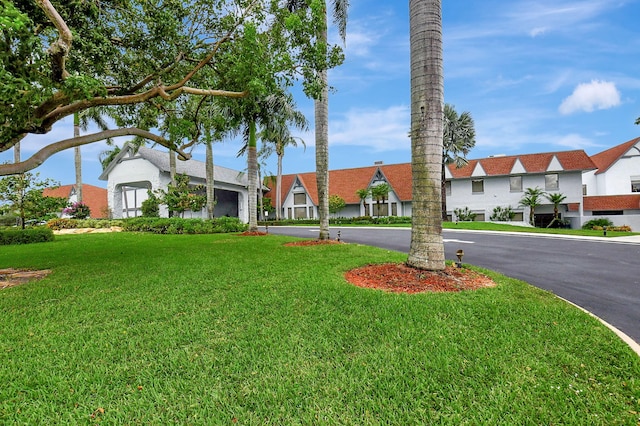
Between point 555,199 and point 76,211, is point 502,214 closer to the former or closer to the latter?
point 555,199

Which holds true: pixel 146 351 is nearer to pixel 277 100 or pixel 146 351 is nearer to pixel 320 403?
pixel 320 403

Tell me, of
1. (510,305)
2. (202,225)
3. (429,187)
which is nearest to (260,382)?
(510,305)

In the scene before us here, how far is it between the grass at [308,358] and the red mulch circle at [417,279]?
41 cm

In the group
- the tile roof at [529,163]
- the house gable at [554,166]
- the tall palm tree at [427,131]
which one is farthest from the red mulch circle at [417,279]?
the house gable at [554,166]

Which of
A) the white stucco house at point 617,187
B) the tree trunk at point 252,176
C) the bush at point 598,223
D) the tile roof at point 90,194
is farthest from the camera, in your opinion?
the tile roof at point 90,194

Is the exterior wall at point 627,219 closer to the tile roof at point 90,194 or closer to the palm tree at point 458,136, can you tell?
the palm tree at point 458,136

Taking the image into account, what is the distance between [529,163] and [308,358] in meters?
37.8

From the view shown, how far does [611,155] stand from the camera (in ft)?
125

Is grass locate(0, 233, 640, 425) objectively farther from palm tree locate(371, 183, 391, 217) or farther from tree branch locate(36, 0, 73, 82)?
palm tree locate(371, 183, 391, 217)

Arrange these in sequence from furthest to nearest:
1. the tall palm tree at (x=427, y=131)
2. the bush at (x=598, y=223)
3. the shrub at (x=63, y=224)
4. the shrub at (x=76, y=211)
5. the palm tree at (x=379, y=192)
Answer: the palm tree at (x=379, y=192) → the bush at (x=598, y=223) → the shrub at (x=76, y=211) → the shrub at (x=63, y=224) → the tall palm tree at (x=427, y=131)

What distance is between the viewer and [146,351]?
150 inches

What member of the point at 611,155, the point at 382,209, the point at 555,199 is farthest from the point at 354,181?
the point at 611,155

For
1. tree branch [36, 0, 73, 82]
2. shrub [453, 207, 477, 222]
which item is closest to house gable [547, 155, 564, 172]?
shrub [453, 207, 477, 222]

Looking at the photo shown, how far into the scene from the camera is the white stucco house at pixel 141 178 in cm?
3038
